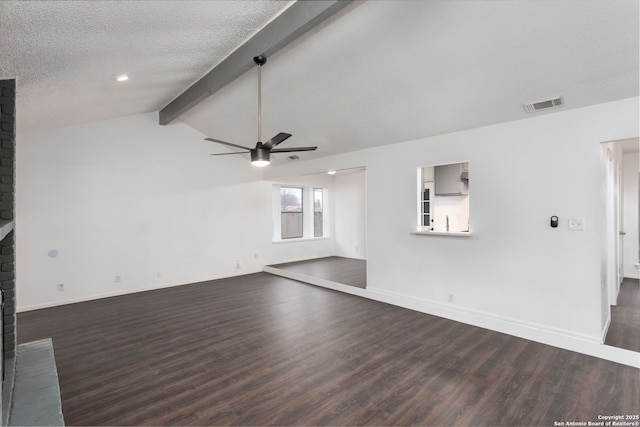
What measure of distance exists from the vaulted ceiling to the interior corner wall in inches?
32.1

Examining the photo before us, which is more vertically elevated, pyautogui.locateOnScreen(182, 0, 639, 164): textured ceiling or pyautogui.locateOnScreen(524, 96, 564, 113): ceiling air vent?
pyautogui.locateOnScreen(182, 0, 639, 164): textured ceiling

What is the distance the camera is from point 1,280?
2.58m

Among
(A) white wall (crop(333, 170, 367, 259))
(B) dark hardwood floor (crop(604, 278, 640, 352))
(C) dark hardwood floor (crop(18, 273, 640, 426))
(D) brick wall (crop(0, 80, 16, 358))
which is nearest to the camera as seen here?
(C) dark hardwood floor (crop(18, 273, 640, 426))

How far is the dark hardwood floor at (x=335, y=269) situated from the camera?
20.3ft

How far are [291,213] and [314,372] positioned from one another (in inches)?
239

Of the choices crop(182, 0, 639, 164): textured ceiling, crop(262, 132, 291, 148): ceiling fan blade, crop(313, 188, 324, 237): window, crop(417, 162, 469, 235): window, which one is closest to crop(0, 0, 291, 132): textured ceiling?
crop(182, 0, 639, 164): textured ceiling

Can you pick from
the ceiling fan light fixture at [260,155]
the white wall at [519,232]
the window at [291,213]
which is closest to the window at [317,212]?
the window at [291,213]

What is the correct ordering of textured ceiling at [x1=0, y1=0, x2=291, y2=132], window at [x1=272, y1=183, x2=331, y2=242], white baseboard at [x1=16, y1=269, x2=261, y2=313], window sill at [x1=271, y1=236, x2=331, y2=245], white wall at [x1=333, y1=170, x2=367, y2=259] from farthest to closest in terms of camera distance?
white wall at [x1=333, y1=170, x2=367, y2=259]
window at [x1=272, y1=183, x2=331, y2=242]
window sill at [x1=271, y1=236, x2=331, y2=245]
white baseboard at [x1=16, y1=269, x2=261, y2=313]
textured ceiling at [x1=0, y1=0, x2=291, y2=132]

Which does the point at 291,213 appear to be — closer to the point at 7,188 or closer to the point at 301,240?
the point at 301,240

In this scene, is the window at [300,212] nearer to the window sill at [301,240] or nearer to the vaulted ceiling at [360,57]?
the window sill at [301,240]

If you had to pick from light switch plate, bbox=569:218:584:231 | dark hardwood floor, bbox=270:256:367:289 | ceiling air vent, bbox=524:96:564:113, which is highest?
ceiling air vent, bbox=524:96:564:113

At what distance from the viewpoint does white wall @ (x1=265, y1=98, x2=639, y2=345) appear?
3.22 metres

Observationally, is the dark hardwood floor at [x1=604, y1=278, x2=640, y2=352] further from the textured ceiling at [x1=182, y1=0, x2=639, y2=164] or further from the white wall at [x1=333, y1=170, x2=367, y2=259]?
the white wall at [x1=333, y1=170, x2=367, y2=259]

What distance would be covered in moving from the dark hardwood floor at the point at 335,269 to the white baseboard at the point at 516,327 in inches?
27.8
